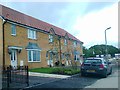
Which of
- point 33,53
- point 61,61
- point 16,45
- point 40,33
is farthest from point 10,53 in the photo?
point 61,61

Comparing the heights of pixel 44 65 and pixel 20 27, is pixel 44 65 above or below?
below

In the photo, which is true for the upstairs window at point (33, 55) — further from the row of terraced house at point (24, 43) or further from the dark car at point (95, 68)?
the dark car at point (95, 68)

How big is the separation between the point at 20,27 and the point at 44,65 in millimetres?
8038

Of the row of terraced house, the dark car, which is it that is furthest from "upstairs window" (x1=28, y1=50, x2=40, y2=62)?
the dark car

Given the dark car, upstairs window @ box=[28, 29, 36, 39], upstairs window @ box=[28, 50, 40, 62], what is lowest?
the dark car

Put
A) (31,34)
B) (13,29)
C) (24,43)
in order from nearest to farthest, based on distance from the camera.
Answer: (13,29)
(24,43)
(31,34)

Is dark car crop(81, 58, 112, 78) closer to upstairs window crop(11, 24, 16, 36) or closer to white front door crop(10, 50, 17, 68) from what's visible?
white front door crop(10, 50, 17, 68)

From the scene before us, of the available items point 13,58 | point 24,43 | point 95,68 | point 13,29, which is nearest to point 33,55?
point 24,43

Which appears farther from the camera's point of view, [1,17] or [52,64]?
[52,64]

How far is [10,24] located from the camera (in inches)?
1003

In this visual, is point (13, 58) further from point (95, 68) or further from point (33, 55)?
point (95, 68)

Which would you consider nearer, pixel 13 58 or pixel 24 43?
pixel 13 58

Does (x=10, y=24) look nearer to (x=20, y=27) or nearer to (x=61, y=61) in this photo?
(x=20, y=27)

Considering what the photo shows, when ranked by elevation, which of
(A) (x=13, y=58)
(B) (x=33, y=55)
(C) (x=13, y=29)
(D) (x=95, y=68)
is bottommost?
(D) (x=95, y=68)
